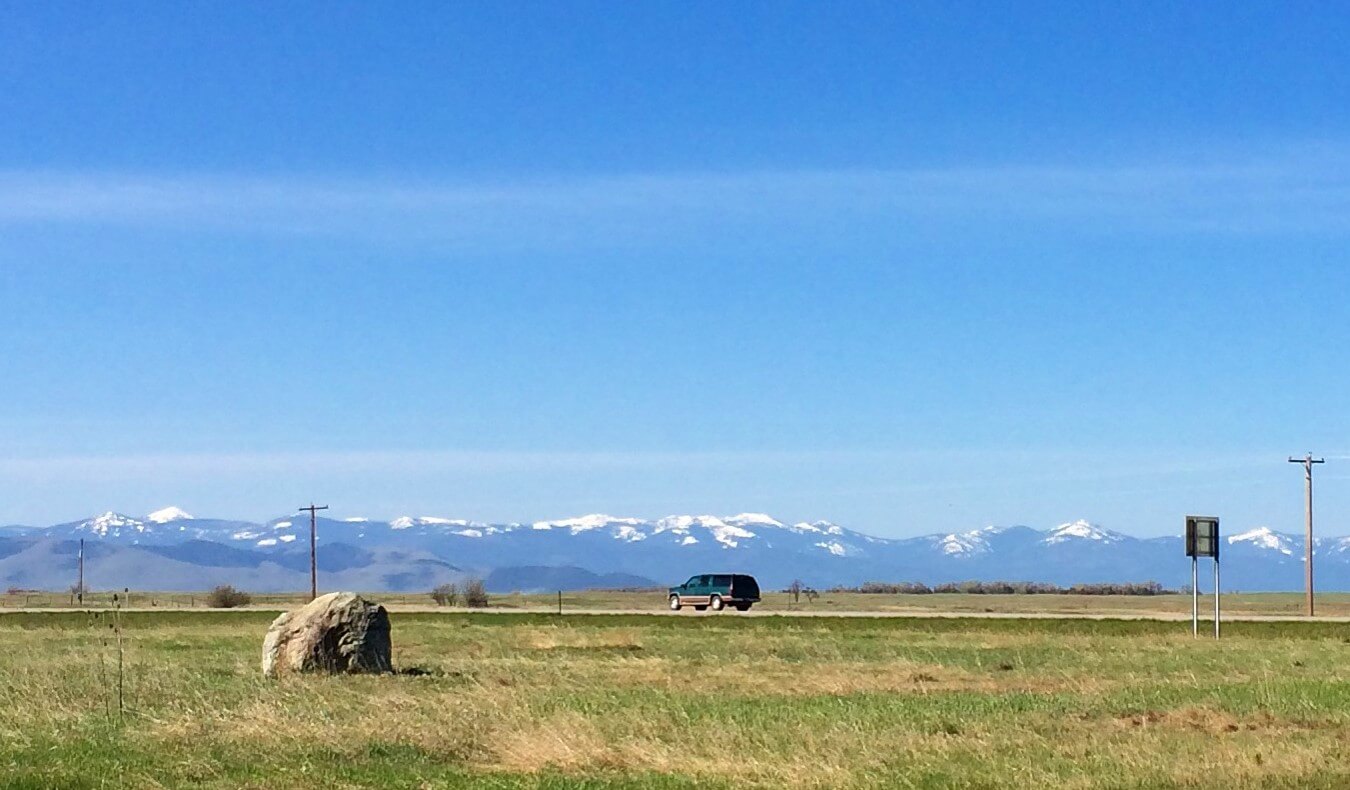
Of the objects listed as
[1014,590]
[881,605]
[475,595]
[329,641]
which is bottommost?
[1014,590]

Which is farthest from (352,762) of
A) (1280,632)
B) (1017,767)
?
(1280,632)

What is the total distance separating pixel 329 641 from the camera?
34.5m

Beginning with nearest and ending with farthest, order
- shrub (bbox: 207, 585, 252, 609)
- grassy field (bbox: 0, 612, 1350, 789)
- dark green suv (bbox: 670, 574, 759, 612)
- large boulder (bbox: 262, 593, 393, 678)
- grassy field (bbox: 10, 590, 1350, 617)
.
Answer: grassy field (bbox: 0, 612, 1350, 789), large boulder (bbox: 262, 593, 393, 678), dark green suv (bbox: 670, 574, 759, 612), grassy field (bbox: 10, 590, 1350, 617), shrub (bbox: 207, 585, 252, 609)

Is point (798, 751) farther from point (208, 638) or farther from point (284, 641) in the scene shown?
point (208, 638)

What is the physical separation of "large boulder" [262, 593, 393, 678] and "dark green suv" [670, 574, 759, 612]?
51.6 m

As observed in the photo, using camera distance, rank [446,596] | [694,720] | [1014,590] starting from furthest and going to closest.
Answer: [1014,590], [446,596], [694,720]

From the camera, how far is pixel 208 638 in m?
54.0

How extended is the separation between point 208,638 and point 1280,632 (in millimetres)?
36865

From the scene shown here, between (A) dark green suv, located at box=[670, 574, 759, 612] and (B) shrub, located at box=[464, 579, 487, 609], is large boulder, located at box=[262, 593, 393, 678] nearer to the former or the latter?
(A) dark green suv, located at box=[670, 574, 759, 612]

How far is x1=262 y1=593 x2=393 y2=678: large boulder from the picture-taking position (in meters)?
34.1

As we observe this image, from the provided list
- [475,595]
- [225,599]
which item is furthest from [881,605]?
[225,599]

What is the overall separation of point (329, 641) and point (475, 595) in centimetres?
7503

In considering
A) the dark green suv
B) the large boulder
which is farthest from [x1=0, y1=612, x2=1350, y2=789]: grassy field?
the dark green suv

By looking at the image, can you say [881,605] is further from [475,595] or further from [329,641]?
[329,641]
